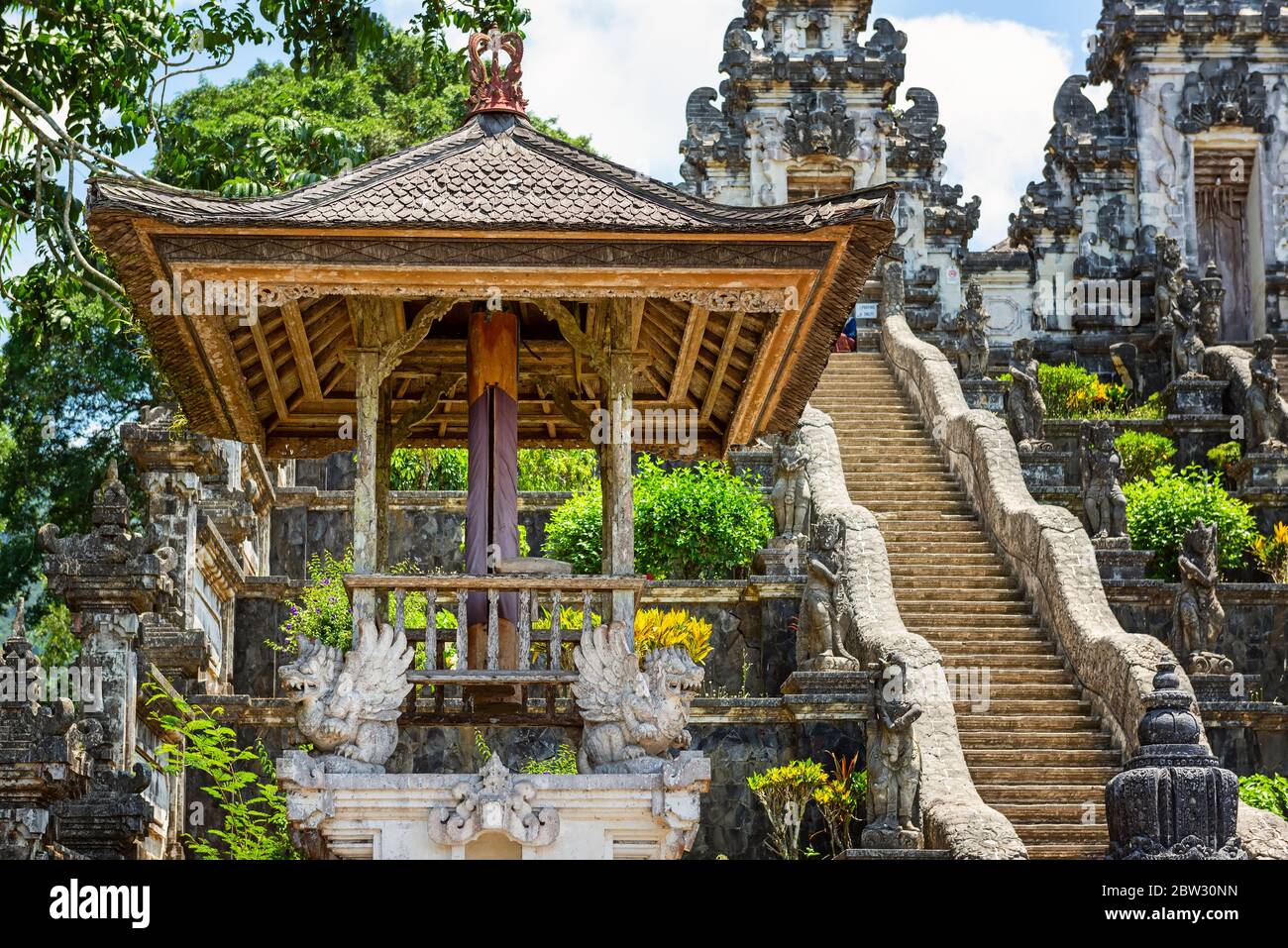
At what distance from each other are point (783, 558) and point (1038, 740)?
3.61m

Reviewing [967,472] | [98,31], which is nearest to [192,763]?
[98,31]

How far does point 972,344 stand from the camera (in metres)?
26.9

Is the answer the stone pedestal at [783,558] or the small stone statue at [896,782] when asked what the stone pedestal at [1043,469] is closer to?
the stone pedestal at [783,558]

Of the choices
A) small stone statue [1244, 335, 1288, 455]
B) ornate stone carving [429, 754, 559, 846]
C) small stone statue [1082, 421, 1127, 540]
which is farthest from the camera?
small stone statue [1244, 335, 1288, 455]

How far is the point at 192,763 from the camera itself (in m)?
15.6

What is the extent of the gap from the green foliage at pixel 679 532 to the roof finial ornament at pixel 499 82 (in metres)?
8.66

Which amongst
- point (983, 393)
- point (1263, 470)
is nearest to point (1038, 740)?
point (1263, 470)

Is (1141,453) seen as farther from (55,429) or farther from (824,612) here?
(55,429)

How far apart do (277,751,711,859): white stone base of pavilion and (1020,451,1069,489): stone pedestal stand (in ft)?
45.2

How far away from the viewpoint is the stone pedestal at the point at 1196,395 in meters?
26.8

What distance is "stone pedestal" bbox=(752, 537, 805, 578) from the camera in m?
20.0

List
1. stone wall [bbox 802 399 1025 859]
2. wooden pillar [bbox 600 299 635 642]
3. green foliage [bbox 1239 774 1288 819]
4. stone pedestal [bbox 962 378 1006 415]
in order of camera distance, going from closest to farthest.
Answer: wooden pillar [bbox 600 299 635 642], stone wall [bbox 802 399 1025 859], green foliage [bbox 1239 774 1288 819], stone pedestal [bbox 962 378 1006 415]

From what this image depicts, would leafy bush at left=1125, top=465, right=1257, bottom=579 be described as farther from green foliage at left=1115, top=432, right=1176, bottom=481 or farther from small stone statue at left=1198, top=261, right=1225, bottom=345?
small stone statue at left=1198, top=261, right=1225, bottom=345

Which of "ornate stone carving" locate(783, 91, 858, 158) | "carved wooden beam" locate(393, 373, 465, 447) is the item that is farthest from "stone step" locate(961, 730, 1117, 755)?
"ornate stone carving" locate(783, 91, 858, 158)
